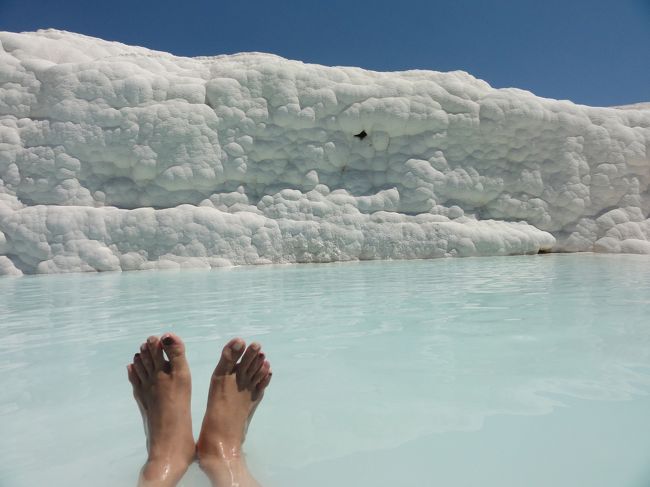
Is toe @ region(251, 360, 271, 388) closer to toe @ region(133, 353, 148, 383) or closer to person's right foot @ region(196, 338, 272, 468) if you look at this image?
person's right foot @ region(196, 338, 272, 468)

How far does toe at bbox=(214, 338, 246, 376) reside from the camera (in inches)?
64.0

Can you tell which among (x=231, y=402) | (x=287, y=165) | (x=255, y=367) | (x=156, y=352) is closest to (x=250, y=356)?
(x=255, y=367)

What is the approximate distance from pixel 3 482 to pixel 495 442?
1.28m

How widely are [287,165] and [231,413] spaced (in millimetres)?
8944

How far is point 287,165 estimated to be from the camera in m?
10.1

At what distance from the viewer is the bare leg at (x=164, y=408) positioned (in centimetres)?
125

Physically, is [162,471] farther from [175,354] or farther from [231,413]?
[175,354]

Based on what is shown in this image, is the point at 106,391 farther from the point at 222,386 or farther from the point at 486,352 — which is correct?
the point at 486,352

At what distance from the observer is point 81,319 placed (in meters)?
3.28

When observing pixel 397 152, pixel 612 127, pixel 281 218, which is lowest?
pixel 281 218

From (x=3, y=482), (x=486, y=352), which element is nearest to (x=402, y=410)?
(x=486, y=352)

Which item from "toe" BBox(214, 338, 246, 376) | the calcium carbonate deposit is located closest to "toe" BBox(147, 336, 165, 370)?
"toe" BBox(214, 338, 246, 376)

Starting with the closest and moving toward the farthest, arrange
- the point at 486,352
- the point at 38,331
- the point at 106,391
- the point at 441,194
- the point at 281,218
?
the point at 106,391 < the point at 486,352 < the point at 38,331 < the point at 281,218 < the point at 441,194

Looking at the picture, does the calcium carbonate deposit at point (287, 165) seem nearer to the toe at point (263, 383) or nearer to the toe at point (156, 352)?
the toe at point (156, 352)
